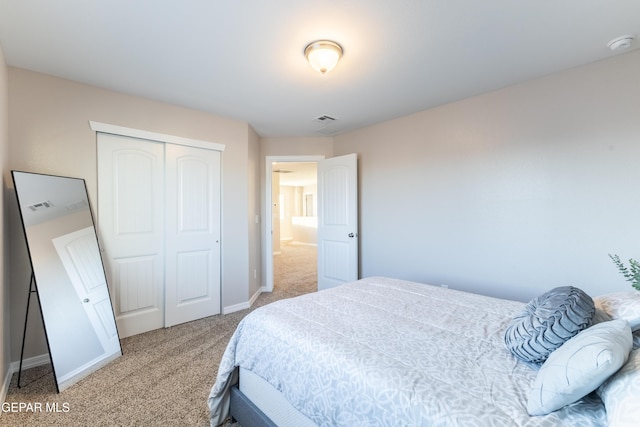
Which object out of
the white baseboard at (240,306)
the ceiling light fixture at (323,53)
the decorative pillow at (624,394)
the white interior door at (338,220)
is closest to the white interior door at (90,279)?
the white baseboard at (240,306)

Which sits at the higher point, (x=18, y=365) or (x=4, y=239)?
(x=4, y=239)

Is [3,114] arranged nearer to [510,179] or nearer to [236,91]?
[236,91]

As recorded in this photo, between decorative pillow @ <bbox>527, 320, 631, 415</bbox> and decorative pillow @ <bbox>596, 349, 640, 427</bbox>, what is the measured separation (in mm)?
27

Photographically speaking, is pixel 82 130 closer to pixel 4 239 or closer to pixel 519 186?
pixel 4 239

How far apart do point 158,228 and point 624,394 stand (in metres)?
3.40

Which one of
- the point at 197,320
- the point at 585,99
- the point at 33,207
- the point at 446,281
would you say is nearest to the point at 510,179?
the point at 585,99

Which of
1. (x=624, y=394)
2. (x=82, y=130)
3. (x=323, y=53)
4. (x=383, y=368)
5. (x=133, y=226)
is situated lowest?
(x=383, y=368)

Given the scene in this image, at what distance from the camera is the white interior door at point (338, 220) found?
3.91 m

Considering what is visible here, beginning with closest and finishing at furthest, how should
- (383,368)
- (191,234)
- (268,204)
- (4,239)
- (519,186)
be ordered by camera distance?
(383,368) → (4,239) → (519,186) → (191,234) → (268,204)

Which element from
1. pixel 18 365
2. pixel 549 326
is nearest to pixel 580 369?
pixel 549 326

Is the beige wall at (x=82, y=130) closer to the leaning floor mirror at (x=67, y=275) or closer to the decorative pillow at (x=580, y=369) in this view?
the leaning floor mirror at (x=67, y=275)

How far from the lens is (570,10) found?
5.60ft

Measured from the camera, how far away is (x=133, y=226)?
113 inches

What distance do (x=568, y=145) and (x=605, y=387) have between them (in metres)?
2.31
